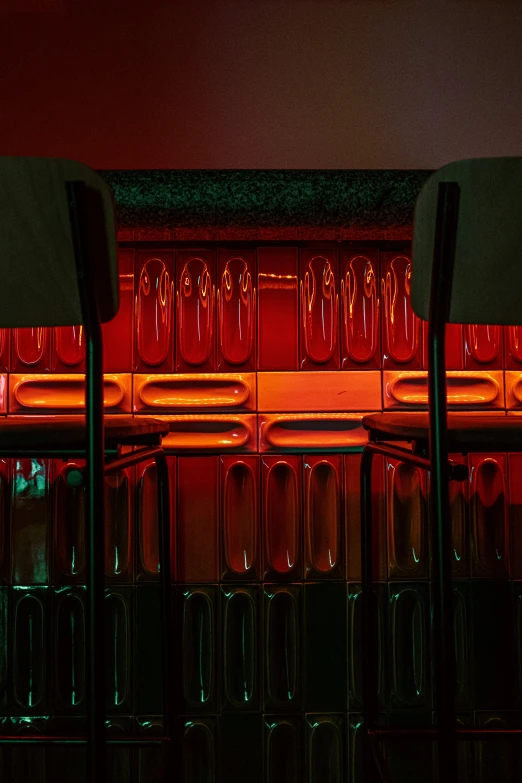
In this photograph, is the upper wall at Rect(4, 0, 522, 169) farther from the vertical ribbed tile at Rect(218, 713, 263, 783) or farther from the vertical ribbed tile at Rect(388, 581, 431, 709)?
the vertical ribbed tile at Rect(218, 713, 263, 783)

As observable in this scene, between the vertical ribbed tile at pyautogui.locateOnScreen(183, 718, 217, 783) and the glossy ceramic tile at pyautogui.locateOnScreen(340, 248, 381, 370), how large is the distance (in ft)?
2.61

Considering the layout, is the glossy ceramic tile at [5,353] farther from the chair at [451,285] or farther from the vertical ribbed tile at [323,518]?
the chair at [451,285]

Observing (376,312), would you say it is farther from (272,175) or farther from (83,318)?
(83,318)

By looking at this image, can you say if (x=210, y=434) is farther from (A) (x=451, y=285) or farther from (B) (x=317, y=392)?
(A) (x=451, y=285)

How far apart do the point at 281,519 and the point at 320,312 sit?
1.43 feet

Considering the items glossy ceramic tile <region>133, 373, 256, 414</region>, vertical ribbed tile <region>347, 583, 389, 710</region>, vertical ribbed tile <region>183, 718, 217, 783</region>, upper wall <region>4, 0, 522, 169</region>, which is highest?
upper wall <region>4, 0, 522, 169</region>

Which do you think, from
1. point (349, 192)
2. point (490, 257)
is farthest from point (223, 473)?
point (490, 257)

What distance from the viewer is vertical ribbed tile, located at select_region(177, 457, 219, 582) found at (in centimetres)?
142

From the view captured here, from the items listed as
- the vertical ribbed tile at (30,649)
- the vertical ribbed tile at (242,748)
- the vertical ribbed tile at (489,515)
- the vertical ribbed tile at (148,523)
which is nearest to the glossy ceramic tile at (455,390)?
the vertical ribbed tile at (489,515)

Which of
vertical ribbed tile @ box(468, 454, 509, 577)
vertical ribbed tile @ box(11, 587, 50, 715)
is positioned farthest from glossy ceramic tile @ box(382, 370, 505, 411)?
vertical ribbed tile @ box(11, 587, 50, 715)

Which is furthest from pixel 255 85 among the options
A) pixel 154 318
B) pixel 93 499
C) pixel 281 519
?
pixel 93 499

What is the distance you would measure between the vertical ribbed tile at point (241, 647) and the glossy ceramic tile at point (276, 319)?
0.47m

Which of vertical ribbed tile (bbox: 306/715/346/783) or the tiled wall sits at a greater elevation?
the tiled wall

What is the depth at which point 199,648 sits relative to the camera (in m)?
1.41
